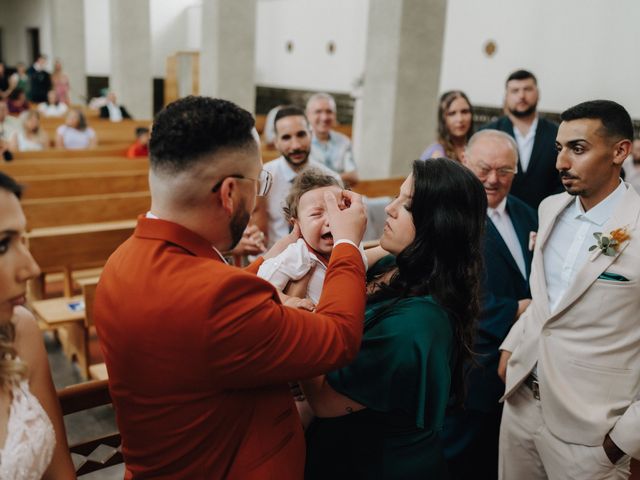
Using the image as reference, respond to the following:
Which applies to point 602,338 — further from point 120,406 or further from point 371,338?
point 120,406

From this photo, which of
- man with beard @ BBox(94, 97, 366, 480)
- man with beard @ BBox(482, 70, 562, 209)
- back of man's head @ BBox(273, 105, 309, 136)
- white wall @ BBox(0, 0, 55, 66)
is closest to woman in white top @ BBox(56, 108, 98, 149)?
back of man's head @ BBox(273, 105, 309, 136)

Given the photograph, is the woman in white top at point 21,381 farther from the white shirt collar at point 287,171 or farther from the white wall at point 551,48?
the white wall at point 551,48

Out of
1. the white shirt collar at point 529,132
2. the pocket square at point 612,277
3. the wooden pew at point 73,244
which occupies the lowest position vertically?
the wooden pew at point 73,244

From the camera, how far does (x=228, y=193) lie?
1.26m

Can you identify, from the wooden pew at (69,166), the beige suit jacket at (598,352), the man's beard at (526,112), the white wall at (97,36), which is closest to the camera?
the beige suit jacket at (598,352)

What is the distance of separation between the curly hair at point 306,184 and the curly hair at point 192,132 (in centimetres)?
68

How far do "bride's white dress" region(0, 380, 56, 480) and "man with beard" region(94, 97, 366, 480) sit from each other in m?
0.16

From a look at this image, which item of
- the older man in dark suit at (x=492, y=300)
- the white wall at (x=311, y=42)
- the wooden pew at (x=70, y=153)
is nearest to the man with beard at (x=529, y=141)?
the older man in dark suit at (x=492, y=300)

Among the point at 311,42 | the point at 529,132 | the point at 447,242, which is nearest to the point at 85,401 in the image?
the point at 447,242

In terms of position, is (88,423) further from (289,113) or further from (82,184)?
(82,184)

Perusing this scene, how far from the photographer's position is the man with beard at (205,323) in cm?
118

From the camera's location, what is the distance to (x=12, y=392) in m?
1.28

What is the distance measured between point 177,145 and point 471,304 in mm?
878

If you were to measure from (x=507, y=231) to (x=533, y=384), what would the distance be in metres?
0.80
